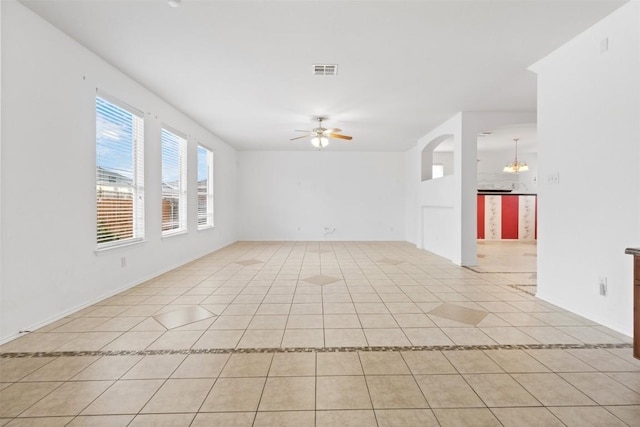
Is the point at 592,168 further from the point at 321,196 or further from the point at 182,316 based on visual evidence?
the point at 321,196

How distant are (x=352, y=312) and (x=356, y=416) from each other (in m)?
1.46

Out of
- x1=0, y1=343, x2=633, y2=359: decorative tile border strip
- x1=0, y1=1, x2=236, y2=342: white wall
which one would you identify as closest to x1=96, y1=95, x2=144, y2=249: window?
x1=0, y1=1, x2=236, y2=342: white wall

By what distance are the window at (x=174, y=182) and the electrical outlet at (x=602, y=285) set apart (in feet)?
18.7

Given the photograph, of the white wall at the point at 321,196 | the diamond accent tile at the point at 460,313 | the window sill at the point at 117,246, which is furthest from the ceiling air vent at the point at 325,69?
the white wall at the point at 321,196

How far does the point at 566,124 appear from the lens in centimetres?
303

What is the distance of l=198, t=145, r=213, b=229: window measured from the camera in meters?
6.52

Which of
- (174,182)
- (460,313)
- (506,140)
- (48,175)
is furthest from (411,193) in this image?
(48,175)

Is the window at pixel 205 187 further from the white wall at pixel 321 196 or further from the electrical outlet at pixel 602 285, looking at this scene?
the electrical outlet at pixel 602 285

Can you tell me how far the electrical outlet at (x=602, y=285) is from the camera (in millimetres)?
2619

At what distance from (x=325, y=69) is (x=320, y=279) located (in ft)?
9.47

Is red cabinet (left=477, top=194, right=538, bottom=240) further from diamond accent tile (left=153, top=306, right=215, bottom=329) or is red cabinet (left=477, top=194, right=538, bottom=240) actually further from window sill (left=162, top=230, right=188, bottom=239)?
diamond accent tile (left=153, top=306, right=215, bottom=329)

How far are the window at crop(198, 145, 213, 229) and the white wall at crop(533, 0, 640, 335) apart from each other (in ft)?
20.4

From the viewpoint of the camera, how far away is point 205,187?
6781 mm

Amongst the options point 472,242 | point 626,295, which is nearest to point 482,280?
point 472,242
